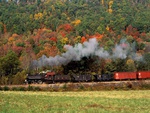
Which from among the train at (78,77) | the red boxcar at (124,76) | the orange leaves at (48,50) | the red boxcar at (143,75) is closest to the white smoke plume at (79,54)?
the train at (78,77)

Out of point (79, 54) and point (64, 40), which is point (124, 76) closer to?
point (79, 54)

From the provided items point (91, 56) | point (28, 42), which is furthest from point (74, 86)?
point (28, 42)

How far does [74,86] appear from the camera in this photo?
65000 mm

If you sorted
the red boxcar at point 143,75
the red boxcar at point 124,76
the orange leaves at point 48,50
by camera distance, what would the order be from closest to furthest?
the red boxcar at point 124,76 → the red boxcar at point 143,75 → the orange leaves at point 48,50

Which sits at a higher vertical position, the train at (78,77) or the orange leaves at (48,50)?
the orange leaves at (48,50)

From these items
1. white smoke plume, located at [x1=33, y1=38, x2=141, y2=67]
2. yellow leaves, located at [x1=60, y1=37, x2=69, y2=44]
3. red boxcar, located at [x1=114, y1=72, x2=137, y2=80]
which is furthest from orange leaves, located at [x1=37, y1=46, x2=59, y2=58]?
red boxcar, located at [x1=114, y1=72, x2=137, y2=80]

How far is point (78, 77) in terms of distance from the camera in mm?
75125

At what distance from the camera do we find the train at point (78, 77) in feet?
244

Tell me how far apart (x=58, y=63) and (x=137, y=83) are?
1999cm

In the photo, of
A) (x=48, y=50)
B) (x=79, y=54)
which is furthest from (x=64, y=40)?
(x=79, y=54)

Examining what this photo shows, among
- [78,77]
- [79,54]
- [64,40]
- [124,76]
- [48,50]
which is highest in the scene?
[64,40]

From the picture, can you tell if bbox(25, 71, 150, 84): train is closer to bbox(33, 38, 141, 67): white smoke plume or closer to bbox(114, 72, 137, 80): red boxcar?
bbox(114, 72, 137, 80): red boxcar

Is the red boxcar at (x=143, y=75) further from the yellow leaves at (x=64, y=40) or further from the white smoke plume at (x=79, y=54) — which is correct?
the yellow leaves at (x=64, y=40)

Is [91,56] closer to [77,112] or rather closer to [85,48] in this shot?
[85,48]
